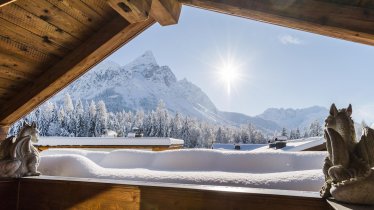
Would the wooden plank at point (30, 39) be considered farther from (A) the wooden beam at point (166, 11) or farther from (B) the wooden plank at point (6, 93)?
(A) the wooden beam at point (166, 11)

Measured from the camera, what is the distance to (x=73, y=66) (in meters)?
3.21

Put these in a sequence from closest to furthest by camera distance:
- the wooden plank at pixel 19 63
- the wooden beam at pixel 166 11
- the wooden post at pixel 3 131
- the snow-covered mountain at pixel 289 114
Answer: the wooden beam at pixel 166 11
the wooden plank at pixel 19 63
the wooden post at pixel 3 131
the snow-covered mountain at pixel 289 114

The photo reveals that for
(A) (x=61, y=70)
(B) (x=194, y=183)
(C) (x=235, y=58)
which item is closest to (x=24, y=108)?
(A) (x=61, y=70)

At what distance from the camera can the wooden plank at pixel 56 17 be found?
8.39ft

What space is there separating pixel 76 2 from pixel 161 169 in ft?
6.43

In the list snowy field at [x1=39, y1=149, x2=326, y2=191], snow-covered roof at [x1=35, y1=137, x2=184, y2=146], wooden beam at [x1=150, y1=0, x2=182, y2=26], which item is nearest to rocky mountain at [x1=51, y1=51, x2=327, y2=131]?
snow-covered roof at [x1=35, y1=137, x2=184, y2=146]

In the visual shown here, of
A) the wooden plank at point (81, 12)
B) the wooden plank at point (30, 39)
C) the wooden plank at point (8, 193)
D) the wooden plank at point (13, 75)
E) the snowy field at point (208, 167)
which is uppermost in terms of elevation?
the wooden plank at point (81, 12)

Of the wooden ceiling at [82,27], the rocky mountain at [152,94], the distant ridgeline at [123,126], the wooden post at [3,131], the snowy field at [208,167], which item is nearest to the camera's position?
the snowy field at [208,167]

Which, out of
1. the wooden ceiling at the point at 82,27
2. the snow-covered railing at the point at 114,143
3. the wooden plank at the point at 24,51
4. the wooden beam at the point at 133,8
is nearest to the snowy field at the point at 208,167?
the wooden ceiling at the point at 82,27

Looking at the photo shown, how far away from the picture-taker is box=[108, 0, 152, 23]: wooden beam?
2.27 metres

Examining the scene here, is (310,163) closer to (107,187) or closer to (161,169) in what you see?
(161,169)

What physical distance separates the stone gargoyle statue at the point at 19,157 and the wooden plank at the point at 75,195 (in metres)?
0.09

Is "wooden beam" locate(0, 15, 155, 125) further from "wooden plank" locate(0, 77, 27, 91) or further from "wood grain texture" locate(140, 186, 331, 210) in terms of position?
"wood grain texture" locate(140, 186, 331, 210)

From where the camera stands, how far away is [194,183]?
1676 mm
